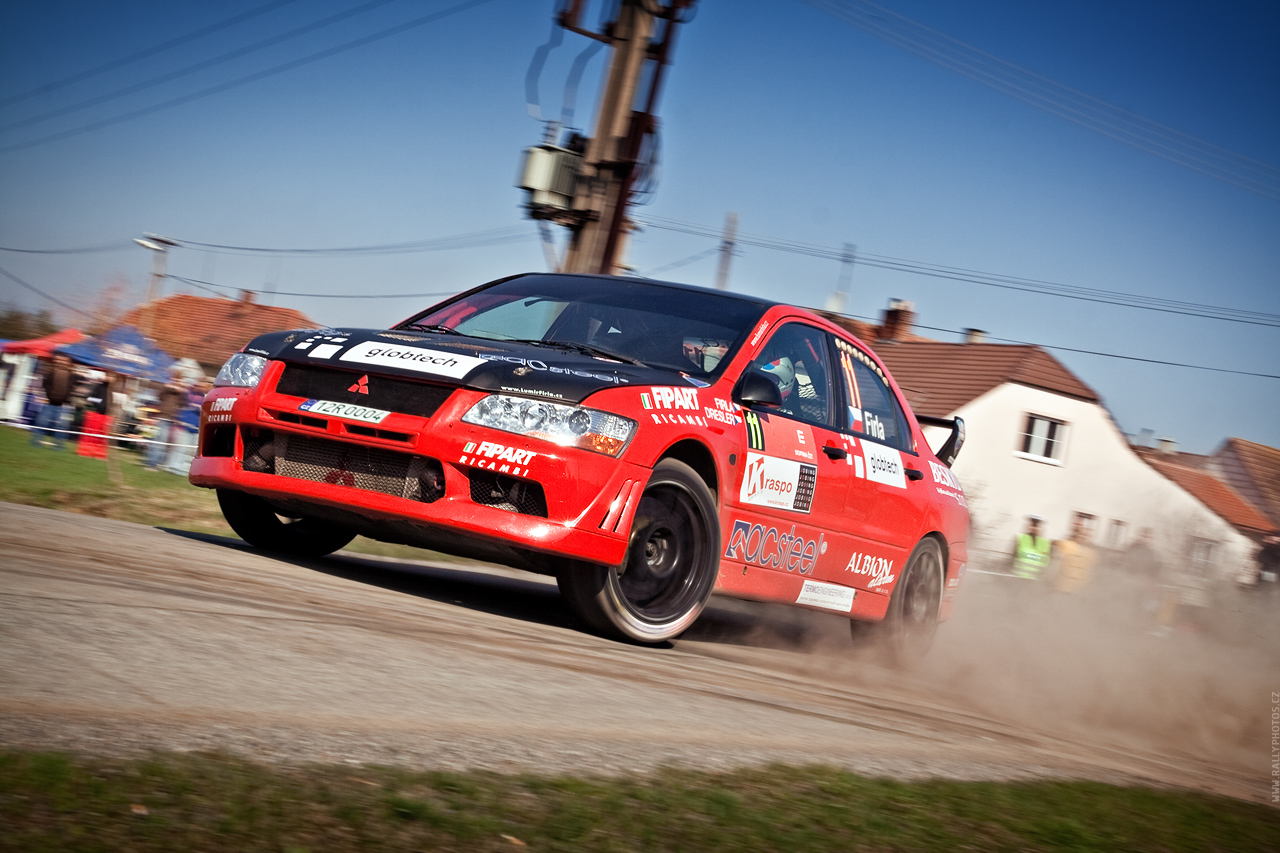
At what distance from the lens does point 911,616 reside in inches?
286

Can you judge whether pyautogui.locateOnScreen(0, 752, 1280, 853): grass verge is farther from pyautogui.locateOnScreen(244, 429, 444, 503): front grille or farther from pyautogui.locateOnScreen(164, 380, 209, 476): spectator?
pyautogui.locateOnScreen(164, 380, 209, 476): spectator

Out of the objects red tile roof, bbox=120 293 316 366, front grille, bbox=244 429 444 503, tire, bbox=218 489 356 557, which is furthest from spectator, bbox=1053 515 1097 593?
red tile roof, bbox=120 293 316 366

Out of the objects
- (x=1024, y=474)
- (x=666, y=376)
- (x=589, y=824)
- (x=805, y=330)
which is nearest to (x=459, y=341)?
(x=666, y=376)

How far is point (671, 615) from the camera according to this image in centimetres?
523

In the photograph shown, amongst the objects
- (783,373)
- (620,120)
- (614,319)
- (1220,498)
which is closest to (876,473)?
(783,373)

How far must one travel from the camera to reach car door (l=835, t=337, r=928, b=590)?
255 inches

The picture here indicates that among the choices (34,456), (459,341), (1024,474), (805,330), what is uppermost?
(1024,474)

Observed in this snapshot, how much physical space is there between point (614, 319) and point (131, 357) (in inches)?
682

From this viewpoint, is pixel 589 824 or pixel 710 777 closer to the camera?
pixel 589 824

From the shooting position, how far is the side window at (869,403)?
6.65 m

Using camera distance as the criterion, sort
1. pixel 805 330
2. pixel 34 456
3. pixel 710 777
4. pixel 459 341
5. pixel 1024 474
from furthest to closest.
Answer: pixel 1024 474 < pixel 34 456 < pixel 805 330 < pixel 459 341 < pixel 710 777

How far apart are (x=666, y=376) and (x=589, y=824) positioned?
3.04 meters

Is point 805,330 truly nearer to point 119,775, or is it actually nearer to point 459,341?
point 459,341

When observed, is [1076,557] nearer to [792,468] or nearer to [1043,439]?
[792,468]
